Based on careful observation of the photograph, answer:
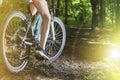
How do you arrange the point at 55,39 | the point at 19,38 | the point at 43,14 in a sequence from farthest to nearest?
the point at 55,39 < the point at 43,14 < the point at 19,38

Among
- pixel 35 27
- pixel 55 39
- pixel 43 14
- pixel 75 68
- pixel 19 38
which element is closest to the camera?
pixel 19 38

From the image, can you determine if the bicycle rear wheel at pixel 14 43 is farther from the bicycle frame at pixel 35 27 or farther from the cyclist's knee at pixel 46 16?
the cyclist's knee at pixel 46 16

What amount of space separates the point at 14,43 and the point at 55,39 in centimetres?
163

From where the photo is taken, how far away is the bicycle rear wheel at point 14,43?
21.0 ft

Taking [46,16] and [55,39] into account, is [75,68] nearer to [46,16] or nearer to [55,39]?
[55,39]

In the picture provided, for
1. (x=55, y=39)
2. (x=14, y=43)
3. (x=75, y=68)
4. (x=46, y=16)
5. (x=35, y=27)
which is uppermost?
(x=46, y=16)

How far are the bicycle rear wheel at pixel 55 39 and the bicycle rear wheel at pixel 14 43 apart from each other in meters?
1.07

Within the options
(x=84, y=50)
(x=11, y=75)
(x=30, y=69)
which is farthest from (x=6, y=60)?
(x=84, y=50)

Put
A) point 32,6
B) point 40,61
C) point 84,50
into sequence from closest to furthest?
point 32,6 → point 40,61 → point 84,50

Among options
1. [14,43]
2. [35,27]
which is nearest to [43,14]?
[35,27]

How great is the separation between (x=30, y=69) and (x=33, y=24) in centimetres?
87

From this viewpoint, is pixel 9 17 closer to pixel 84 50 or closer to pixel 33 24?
pixel 33 24

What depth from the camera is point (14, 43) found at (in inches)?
258

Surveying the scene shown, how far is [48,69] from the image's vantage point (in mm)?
7109
